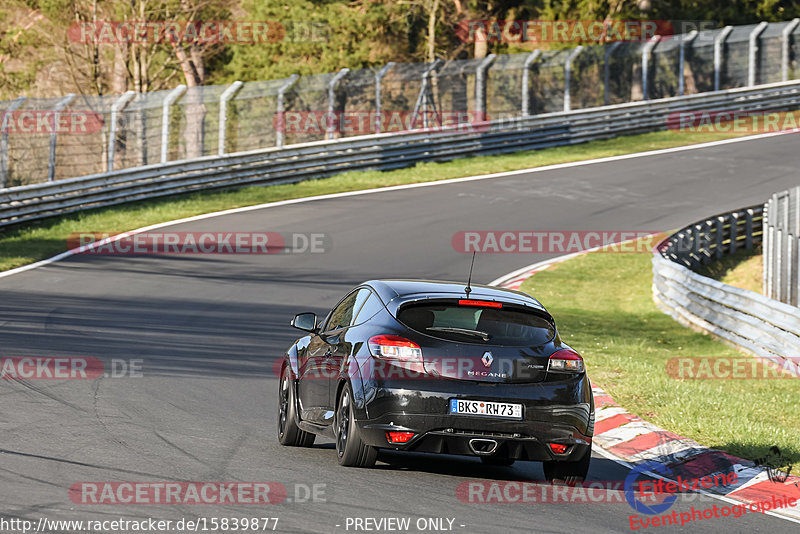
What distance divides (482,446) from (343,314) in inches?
76.7

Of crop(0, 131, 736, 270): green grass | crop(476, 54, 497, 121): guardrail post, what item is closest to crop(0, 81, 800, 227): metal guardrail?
crop(0, 131, 736, 270): green grass

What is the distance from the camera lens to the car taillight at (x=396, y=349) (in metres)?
7.89

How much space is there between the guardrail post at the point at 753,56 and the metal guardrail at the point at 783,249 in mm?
21676

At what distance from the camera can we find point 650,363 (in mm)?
13859

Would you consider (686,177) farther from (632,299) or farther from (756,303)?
(756,303)

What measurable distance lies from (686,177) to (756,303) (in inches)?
655

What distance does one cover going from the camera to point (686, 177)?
3078 centimetres

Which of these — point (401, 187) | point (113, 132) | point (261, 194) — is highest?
point (113, 132)

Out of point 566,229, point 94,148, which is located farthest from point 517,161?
point 94,148

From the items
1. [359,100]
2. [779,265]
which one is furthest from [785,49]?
[779,265]

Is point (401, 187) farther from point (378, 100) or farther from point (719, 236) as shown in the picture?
point (719, 236)

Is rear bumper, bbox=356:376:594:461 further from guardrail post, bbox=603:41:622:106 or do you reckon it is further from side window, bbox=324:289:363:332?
guardrail post, bbox=603:41:622:106

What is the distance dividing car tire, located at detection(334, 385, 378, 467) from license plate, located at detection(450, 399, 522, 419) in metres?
0.69

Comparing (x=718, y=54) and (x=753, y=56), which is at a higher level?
(x=718, y=54)
